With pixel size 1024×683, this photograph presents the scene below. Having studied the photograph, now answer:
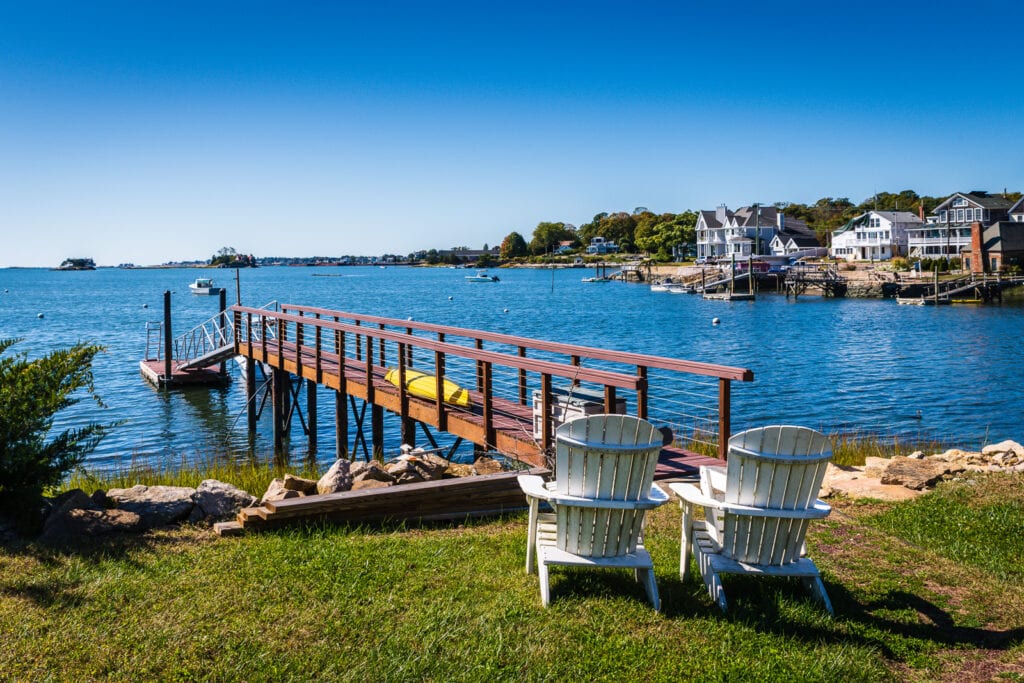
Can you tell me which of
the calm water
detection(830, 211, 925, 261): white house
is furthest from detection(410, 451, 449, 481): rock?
detection(830, 211, 925, 261): white house

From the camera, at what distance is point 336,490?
7.88 metres

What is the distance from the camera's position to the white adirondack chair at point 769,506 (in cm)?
533

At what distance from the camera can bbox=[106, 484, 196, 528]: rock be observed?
7148 mm

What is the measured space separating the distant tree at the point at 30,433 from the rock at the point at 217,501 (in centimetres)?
119

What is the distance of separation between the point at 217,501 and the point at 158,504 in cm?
47

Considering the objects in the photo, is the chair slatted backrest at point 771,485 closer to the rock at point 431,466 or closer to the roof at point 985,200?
the rock at point 431,466

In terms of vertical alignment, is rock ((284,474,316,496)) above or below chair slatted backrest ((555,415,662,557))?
below

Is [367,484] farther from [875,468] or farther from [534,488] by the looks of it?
[875,468]

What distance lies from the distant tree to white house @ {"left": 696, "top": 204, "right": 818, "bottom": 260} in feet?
394

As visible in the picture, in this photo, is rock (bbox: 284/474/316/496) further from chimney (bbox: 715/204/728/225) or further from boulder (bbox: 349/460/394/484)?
chimney (bbox: 715/204/728/225)

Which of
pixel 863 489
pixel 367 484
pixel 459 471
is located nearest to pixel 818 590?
pixel 863 489

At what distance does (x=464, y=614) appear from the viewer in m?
5.09

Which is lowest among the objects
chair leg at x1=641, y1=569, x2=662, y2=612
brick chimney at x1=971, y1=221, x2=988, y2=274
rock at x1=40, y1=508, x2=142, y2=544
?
chair leg at x1=641, y1=569, x2=662, y2=612

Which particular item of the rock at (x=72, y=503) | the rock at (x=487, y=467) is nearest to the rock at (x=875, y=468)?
the rock at (x=487, y=467)
